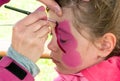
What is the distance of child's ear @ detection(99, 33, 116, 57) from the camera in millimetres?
1093

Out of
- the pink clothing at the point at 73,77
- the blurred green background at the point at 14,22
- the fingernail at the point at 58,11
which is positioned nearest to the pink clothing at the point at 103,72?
the pink clothing at the point at 73,77

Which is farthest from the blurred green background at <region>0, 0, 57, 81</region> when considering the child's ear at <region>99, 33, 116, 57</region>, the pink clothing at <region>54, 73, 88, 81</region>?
the child's ear at <region>99, 33, 116, 57</region>

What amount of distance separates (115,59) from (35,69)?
1.10 ft

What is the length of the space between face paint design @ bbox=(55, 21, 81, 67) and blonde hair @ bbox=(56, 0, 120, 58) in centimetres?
4

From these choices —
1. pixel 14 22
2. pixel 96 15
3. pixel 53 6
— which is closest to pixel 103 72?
pixel 96 15

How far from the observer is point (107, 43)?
43.3 inches

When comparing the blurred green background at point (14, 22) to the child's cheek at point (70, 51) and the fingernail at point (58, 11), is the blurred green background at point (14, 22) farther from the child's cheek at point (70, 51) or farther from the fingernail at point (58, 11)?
the fingernail at point (58, 11)

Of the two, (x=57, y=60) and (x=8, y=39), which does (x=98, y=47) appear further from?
(x=8, y=39)

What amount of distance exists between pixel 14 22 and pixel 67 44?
95 centimetres

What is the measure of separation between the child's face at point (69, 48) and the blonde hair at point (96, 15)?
3 cm

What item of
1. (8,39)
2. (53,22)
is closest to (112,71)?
(53,22)

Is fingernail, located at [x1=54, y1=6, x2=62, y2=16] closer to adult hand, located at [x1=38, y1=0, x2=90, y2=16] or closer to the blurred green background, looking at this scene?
adult hand, located at [x1=38, y1=0, x2=90, y2=16]

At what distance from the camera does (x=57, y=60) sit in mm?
1169

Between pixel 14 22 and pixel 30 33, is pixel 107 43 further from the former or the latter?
pixel 14 22
